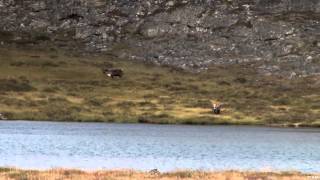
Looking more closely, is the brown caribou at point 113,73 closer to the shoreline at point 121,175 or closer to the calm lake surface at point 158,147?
the calm lake surface at point 158,147

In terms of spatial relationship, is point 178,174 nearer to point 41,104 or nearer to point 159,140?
point 159,140

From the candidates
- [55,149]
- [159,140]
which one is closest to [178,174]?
[55,149]

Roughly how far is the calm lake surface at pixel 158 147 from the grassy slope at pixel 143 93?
12015 mm

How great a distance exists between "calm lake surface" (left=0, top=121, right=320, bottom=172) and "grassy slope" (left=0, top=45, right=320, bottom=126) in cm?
1202

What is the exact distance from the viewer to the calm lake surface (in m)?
54.6

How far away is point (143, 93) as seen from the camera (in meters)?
152

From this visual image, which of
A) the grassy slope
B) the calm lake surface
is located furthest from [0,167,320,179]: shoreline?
the grassy slope

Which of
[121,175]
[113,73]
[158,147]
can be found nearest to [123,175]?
[121,175]

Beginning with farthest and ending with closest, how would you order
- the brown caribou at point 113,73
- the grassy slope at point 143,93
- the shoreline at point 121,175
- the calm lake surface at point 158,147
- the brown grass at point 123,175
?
the brown caribou at point 113,73 < the grassy slope at point 143,93 < the calm lake surface at point 158,147 < the shoreline at point 121,175 < the brown grass at point 123,175

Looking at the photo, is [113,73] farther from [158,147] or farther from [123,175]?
[123,175]

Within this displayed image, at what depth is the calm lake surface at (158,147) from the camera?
54562 millimetres

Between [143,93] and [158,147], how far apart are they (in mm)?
78987

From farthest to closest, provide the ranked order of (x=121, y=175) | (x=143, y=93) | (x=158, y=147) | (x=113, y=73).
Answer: (x=113, y=73) → (x=143, y=93) → (x=158, y=147) → (x=121, y=175)

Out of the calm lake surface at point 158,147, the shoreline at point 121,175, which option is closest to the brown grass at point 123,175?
the shoreline at point 121,175
